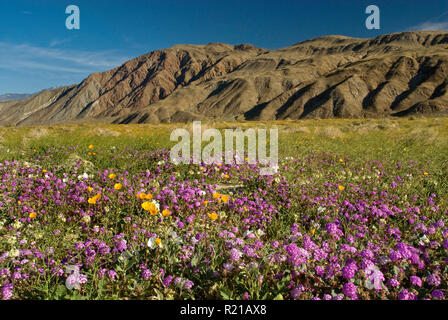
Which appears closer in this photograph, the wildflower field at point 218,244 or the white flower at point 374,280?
the white flower at point 374,280

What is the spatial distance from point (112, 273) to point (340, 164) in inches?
281

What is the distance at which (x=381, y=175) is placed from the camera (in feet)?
20.1

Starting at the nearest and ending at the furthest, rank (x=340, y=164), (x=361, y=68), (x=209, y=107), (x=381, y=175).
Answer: (x=381, y=175)
(x=340, y=164)
(x=361, y=68)
(x=209, y=107)

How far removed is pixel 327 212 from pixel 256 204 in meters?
1.02

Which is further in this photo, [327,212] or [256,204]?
[256,204]

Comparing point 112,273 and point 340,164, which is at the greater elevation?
point 340,164

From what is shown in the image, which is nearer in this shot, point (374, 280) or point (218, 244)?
point (374, 280)

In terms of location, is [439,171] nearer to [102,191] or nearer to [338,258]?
[338,258]

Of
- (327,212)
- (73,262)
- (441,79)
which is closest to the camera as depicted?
(73,262)

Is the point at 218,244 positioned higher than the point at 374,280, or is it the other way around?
the point at 218,244

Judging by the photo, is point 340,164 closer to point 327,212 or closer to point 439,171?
point 439,171

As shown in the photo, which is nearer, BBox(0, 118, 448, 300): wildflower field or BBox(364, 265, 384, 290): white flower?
BBox(364, 265, 384, 290): white flower
